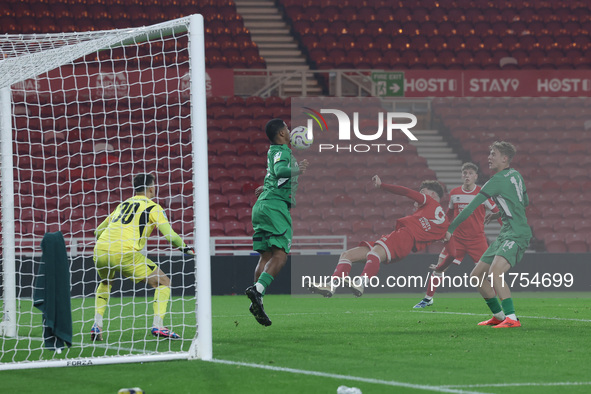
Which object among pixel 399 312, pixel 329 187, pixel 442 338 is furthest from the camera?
pixel 329 187

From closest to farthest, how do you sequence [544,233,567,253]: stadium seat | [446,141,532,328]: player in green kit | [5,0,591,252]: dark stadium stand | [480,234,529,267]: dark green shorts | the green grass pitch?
the green grass pitch, [446,141,532,328]: player in green kit, [480,234,529,267]: dark green shorts, [5,0,591,252]: dark stadium stand, [544,233,567,253]: stadium seat

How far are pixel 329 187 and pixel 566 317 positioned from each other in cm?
488

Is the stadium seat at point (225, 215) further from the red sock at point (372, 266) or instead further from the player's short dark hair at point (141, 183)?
the player's short dark hair at point (141, 183)

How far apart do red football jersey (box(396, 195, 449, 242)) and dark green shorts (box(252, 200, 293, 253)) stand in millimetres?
4381

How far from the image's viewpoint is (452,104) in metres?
15.1

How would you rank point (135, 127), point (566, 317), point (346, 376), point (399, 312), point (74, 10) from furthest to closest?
point (74, 10) → point (135, 127) → point (399, 312) → point (566, 317) → point (346, 376)

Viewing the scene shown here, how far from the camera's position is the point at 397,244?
12.9m

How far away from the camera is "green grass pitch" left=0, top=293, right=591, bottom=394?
554 cm

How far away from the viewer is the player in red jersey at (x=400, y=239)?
12.4 meters

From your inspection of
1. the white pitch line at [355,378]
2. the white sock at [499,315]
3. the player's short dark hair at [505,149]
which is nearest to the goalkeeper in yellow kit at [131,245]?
the white pitch line at [355,378]

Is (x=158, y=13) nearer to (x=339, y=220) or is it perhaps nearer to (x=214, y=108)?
(x=214, y=108)

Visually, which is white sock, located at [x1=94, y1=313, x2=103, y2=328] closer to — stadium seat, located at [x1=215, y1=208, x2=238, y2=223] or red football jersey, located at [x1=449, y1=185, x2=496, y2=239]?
red football jersey, located at [x1=449, y1=185, x2=496, y2=239]

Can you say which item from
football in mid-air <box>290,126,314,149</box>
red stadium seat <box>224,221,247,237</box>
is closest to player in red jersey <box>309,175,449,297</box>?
football in mid-air <box>290,126,314,149</box>

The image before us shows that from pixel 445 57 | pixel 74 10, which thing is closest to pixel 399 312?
pixel 445 57
